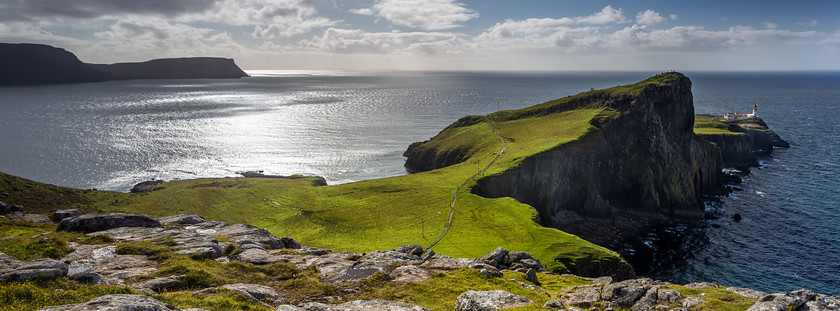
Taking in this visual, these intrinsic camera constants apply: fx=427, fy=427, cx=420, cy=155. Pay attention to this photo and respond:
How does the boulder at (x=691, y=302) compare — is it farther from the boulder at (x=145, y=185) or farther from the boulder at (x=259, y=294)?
the boulder at (x=145, y=185)

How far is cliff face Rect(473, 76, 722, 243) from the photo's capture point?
89.1m

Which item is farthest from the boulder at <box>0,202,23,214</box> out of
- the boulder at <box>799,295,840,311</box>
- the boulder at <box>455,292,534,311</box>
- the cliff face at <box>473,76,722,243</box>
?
the boulder at <box>799,295,840,311</box>

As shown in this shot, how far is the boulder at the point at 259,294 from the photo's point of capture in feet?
72.4

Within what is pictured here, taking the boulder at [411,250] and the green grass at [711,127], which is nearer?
the boulder at [411,250]

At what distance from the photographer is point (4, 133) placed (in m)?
159

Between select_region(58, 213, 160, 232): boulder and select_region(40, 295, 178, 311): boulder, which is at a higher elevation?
select_region(40, 295, 178, 311): boulder

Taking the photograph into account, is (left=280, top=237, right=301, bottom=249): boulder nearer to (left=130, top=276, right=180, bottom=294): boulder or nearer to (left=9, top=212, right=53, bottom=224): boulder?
(left=130, top=276, right=180, bottom=294): boulder

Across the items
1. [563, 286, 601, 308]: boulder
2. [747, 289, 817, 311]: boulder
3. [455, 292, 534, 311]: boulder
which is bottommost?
[563, 286, 601, 308]: boulder

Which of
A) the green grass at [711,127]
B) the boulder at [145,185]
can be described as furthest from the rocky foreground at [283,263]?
the green grass at [711,127]

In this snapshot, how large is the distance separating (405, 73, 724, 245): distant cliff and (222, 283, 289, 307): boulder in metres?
60.8

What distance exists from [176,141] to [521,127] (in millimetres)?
125068

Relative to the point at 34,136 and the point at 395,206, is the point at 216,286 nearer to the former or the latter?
the point at 395,206

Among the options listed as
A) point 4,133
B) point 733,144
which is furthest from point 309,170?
point 733,144

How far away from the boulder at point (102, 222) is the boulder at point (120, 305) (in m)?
26.3
